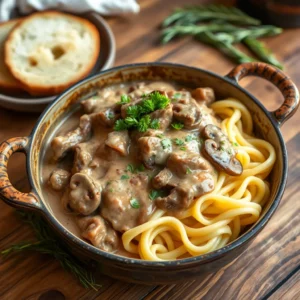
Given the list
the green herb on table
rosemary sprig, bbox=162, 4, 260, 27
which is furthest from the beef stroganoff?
rosemary sprig, bbox=162, 4, 260, 27

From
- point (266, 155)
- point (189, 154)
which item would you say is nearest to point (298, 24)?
point (266, 155)

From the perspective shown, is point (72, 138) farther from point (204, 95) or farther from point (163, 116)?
point (204, 95)

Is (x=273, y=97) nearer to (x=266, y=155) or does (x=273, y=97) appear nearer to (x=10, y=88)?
(x=266, y=155)

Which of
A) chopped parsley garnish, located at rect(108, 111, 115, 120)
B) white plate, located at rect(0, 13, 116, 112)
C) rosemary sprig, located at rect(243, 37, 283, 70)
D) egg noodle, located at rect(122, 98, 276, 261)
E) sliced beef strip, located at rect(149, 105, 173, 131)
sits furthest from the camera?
rosemary sprig, located at rect(243, 37, 283, 70)

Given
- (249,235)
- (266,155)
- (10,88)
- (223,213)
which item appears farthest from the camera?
(10,88)

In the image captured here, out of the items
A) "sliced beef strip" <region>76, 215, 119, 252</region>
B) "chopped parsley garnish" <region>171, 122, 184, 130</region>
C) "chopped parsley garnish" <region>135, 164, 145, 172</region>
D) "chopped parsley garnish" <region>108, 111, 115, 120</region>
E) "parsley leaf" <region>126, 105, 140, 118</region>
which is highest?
"parsley leaf" <region>126, 105, 140, 118</region>

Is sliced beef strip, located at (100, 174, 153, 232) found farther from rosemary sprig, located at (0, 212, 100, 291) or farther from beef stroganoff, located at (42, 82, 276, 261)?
rosemary sprig, located at (0, 212, 100, 291)
